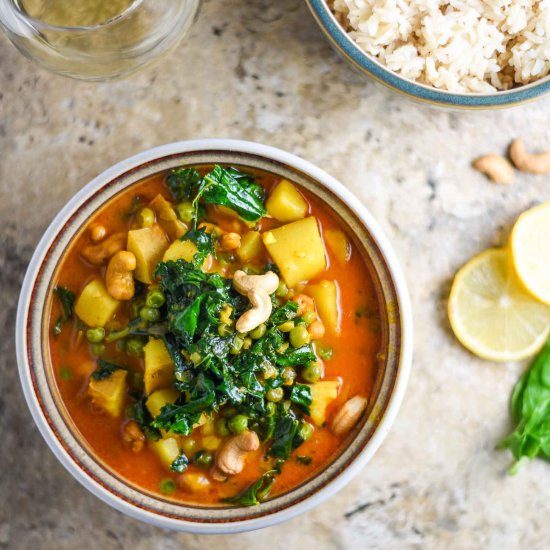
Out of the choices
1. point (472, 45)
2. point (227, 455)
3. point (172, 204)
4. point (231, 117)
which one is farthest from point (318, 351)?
point (472, 45)

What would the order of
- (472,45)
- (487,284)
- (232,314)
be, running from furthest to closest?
1. (487,284)
2. (472,45)
3. (232,314)

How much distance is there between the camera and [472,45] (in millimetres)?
2871

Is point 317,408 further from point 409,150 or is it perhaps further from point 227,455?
point 409,150

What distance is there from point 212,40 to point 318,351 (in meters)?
1.26

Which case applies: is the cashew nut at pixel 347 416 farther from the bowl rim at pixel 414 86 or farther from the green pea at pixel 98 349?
the bowl rim at pixel 414 86

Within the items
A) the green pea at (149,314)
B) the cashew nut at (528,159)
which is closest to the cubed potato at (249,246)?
the green pea at (149,314)

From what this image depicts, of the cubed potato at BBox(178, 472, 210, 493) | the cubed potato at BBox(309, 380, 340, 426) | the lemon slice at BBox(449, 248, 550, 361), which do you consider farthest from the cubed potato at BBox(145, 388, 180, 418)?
the lemon slice at BBox(449, 248, 550, 361)

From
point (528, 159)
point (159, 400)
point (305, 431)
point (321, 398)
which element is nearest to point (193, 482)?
point (159, 400)

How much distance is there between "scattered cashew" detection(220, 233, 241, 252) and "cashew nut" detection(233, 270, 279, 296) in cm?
10

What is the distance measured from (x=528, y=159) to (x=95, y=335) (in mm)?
1745

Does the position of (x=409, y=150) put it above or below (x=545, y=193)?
above

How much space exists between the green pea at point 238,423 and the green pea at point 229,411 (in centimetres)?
2

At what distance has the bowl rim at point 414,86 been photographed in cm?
268

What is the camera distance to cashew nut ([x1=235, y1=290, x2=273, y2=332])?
8.50 ft
